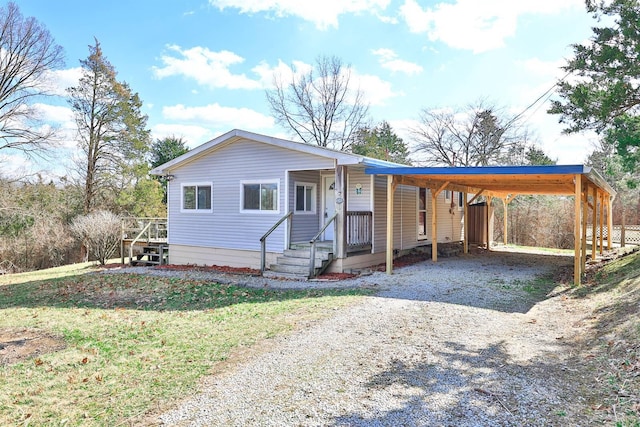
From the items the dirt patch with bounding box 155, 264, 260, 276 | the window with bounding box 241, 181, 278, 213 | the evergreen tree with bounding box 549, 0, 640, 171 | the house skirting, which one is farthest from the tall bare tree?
the evergreen tree with bounding box 549, 0, 640, 171

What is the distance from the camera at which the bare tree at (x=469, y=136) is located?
29375mm

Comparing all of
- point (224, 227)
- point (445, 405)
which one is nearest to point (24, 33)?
point (224, 227)

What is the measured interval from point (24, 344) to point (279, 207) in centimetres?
705

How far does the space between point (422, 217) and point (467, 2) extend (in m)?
7.61

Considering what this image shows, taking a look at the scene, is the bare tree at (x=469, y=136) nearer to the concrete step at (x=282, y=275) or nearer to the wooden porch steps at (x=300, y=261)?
the wooden porch steps at (x=300, y=261)

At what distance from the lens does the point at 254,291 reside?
9102 millimetres

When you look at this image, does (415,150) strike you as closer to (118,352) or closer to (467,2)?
(467,2)

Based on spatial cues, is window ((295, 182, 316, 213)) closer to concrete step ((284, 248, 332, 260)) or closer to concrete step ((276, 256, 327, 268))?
concrete step ((284, 248, 332, 260))

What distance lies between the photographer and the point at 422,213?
15.3 meters

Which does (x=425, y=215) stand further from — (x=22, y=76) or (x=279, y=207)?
(x=22, y=76)

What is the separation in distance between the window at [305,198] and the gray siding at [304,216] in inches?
3.9

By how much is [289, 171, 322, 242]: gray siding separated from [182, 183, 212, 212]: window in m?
3.29

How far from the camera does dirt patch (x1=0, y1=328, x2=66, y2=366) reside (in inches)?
204

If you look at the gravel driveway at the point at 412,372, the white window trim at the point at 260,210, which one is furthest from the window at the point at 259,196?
the gravel driveway at the point at 412,372
